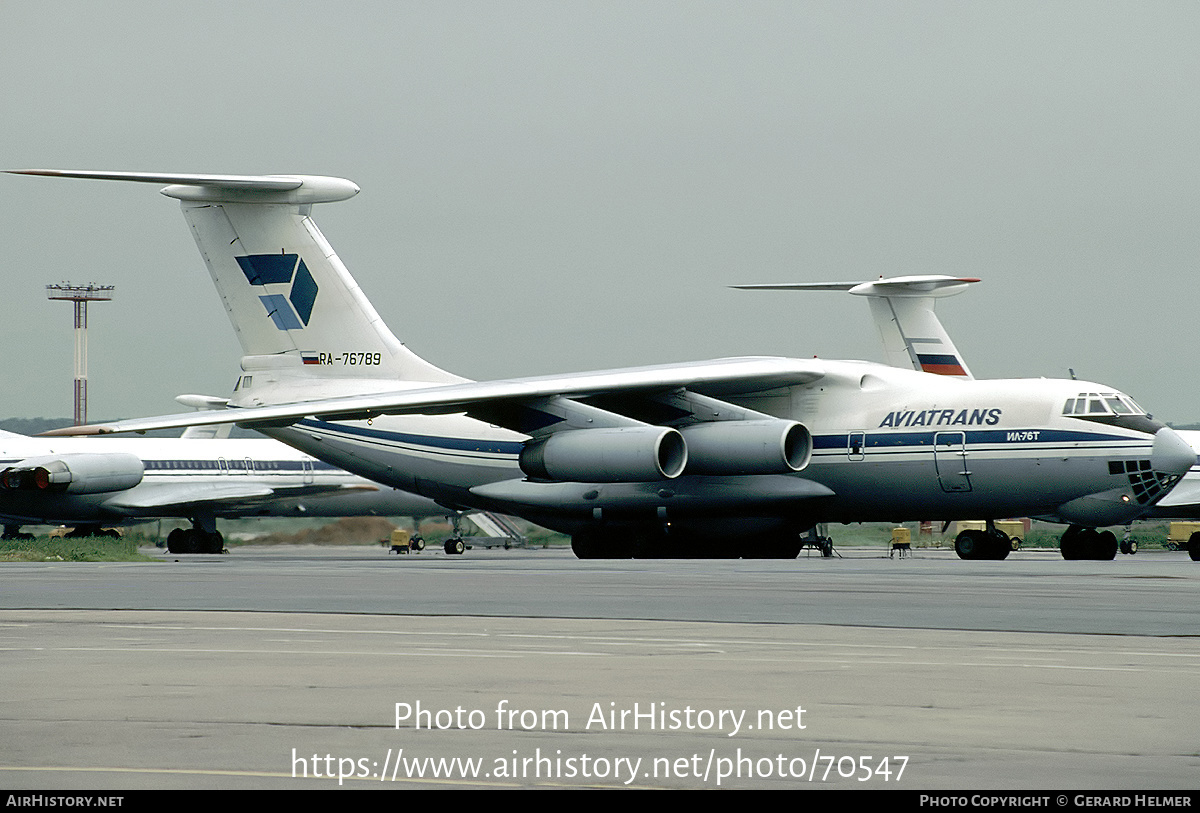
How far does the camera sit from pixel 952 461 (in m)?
26.9

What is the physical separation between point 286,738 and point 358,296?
88.7 ft

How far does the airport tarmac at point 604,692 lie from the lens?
5402 millimetres

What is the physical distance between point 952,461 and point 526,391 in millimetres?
7607

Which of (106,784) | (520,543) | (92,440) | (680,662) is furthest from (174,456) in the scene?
(106,784)

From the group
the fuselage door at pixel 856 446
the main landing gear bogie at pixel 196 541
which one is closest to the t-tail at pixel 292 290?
the fuselage door at pixel 856 446

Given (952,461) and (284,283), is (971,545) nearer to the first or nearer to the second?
(952,461)

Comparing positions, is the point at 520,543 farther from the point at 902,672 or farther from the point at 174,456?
the point at 902,672

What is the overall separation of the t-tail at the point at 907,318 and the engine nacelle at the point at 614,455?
1627 centimetres

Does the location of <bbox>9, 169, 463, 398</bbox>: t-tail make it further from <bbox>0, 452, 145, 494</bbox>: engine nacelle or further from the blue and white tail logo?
<bbox>0, 452, 145, 494</bbox>: engine nacelle

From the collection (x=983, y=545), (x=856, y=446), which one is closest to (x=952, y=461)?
(x=856, y=446)

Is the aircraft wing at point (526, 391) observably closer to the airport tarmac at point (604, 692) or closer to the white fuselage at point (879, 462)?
the white fuselage at point (879, 462)

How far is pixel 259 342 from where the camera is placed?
32500 mm

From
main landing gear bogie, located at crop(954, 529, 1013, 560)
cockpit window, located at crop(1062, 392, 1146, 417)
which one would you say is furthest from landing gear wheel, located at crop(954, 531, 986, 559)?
cockpit window, located at crop(1062, 392, 1146, 417)

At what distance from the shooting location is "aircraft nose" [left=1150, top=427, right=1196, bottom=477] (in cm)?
2546
